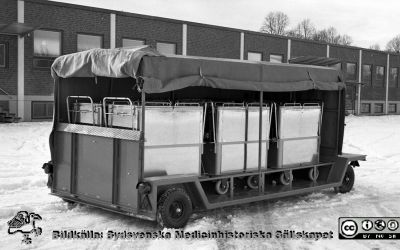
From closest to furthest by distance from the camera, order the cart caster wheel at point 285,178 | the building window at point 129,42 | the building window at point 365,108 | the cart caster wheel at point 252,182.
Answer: the cart caster wheel at point 252,182 → the cart caster wheel at point 285,178 → the building window at point 129,42 → the building window at point 365,108

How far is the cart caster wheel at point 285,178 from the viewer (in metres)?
9.82

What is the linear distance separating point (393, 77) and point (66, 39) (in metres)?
34.5

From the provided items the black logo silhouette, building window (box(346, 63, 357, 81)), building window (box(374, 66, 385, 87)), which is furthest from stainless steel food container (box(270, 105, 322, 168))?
building window (box(374, 66, 385, 87))

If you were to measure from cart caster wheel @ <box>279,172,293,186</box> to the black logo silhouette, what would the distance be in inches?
178

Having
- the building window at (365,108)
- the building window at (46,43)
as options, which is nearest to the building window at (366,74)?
the building window at (365,108)

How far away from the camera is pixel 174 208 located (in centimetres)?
750

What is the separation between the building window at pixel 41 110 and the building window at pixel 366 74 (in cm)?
2969

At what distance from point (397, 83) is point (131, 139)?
46184 mm

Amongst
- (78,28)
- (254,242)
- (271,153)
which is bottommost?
(254,242)

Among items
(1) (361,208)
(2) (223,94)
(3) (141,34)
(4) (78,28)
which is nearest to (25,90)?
(4) (78,28)

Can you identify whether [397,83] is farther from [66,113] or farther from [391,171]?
[66,113]

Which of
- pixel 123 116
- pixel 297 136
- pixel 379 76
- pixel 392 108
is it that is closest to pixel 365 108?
pixel 379 76

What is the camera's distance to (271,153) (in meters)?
9.78

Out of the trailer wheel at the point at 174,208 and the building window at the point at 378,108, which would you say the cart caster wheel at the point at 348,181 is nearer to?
the trailer wheel at the point at 174,208
